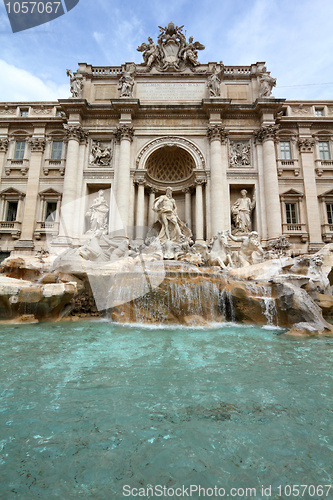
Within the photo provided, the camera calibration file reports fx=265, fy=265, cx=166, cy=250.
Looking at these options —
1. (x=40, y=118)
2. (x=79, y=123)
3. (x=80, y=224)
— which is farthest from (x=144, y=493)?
(x=40, y=118)

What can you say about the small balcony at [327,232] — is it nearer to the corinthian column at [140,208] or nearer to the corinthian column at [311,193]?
the corinthian column at [311,193]

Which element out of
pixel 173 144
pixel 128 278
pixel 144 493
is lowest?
pixel 144 493

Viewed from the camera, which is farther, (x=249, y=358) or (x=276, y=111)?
(x=276, y=111)

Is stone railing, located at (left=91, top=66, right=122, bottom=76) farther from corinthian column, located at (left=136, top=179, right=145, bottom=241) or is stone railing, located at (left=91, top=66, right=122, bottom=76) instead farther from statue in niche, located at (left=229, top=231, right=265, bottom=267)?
statue in niche, located at (left=229, top=231, right=265, bottom=267)

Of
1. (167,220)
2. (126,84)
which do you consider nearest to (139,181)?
(167,220)

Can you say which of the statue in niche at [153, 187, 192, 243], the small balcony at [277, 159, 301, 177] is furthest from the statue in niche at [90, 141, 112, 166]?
the small balcony at [277, 159, 301, 177]

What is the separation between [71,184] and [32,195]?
336 cm

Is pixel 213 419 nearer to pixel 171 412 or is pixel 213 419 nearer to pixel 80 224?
pixel 171 412

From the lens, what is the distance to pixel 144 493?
1552 millimetres

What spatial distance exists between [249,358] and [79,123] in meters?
17.4

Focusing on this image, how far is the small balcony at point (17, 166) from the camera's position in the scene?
18156mm

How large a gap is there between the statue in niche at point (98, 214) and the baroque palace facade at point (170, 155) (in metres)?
0.26

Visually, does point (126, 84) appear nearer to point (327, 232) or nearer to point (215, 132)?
point (215, 132)

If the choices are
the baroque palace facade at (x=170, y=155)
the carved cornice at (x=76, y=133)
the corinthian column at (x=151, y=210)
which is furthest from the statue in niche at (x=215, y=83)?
the carved cornice at (x=76, y=133)
